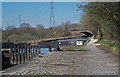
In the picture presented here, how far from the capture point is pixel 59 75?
5172 millimetres

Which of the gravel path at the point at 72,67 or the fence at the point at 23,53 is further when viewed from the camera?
the fence at the point at 23,53

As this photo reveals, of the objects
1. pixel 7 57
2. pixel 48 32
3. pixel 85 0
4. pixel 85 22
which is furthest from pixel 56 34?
pixel 85 0

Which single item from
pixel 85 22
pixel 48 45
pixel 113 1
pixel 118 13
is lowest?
pixel 48 45

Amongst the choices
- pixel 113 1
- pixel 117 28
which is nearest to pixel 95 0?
pixel 113 1

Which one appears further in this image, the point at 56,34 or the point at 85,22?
the point at 56,34

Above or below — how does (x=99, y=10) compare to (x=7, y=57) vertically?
above

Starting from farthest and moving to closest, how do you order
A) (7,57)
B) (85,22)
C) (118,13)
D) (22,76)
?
(85,22) → (7,57) → (118,13) → (22,76)

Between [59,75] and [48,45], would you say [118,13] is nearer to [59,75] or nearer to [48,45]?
[59,75]

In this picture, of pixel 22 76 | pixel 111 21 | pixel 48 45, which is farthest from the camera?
pixel 48 45

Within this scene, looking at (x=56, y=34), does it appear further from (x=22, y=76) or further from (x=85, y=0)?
(x=22, y=76)

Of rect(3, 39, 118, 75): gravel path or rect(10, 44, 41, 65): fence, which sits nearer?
rect(3, 39, 118, 75): gravel path

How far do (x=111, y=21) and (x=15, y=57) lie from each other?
427 inches

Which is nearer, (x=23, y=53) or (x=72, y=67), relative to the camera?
(x=72, y=67)

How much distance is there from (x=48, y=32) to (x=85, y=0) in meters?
47.7
